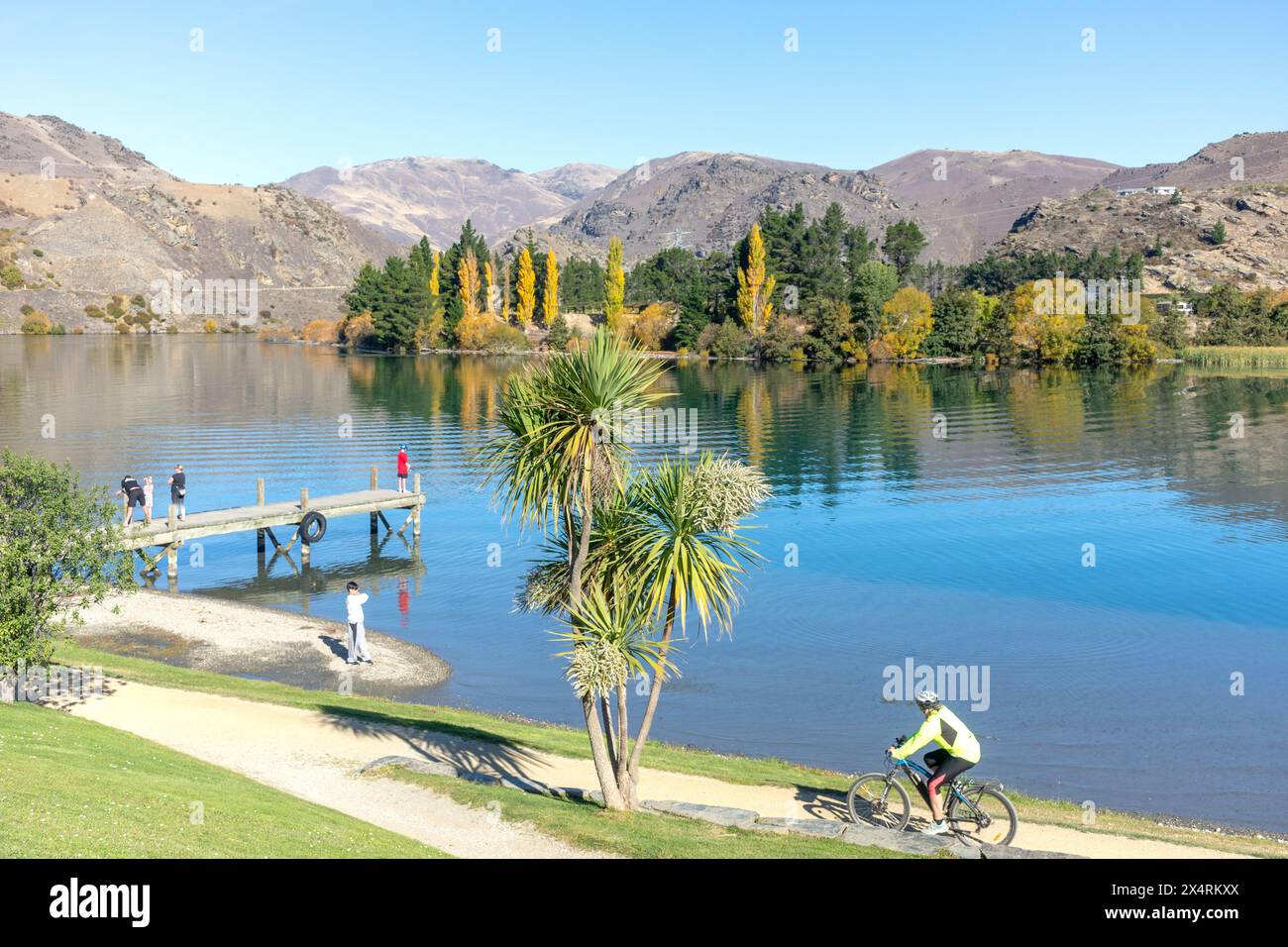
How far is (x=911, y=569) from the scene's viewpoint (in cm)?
4281

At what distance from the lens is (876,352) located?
14762 centimetres

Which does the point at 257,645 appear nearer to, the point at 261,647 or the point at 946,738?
the point at 261,647

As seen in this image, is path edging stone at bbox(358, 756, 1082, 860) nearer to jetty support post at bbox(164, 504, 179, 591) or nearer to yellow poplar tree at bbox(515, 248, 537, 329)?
jetty support post at bbox(164, 504, 179, 591)

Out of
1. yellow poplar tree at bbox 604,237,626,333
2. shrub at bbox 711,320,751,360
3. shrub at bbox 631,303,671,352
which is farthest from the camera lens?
yellow poplar tree at bbox 604,237,626,333

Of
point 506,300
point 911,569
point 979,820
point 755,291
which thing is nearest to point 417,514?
point 911,569

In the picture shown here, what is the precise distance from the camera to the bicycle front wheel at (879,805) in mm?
17234

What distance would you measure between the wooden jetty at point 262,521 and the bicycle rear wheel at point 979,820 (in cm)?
2971

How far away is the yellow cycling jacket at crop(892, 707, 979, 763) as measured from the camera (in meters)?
16.5

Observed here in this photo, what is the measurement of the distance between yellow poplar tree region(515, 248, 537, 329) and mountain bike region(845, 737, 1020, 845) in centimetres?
16600

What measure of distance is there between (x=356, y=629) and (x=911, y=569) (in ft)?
70.4

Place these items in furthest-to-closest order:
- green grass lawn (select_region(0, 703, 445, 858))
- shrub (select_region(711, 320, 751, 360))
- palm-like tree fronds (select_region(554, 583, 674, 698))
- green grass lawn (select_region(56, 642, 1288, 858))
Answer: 1. shrub (select_region(711, 320, 751, 360))
2. green grass lawn (select_region(56, 642, 1288, 858))
3. palm-like tree fronds (select_region(554, 583, 674, 698))
4. green grass lawn (select_region(0, 703, 445, 858))

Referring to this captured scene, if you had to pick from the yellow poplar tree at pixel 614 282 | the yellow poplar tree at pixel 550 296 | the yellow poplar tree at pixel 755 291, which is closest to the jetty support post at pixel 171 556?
the yellow poplar tree at pixel 755 291

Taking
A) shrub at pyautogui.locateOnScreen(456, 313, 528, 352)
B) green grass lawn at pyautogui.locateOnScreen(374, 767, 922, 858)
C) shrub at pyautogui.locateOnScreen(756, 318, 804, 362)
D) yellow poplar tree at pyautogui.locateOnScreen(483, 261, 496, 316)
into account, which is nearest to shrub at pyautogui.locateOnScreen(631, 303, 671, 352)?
shrub at pyautogui.locateOnScreen(456, 313, 528, 352)

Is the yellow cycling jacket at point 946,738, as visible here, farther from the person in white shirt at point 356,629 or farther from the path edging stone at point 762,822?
the person in white shirt at point 356,629
